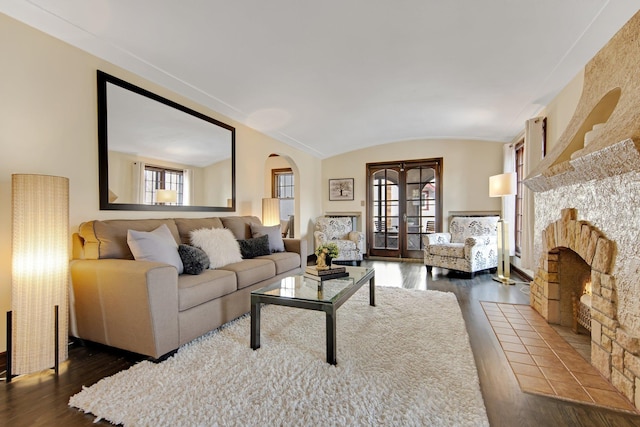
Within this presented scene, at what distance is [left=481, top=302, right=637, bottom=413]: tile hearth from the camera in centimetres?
166

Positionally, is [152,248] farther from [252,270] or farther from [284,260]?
[284,260]

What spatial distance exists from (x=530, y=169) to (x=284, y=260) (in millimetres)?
3337

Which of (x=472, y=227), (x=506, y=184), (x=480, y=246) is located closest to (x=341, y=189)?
(x=472, y=227)

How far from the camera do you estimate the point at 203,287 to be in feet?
7.61

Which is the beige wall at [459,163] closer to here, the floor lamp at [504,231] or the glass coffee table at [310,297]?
the floor lamp at [504,231]

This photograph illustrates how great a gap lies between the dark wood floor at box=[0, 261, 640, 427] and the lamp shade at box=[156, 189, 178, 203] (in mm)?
1460

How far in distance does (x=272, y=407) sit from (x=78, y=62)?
115 inches

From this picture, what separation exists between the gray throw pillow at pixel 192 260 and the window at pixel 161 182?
82cm

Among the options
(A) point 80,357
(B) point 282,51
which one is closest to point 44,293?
(A) point 80,357

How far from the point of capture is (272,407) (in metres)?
1.54

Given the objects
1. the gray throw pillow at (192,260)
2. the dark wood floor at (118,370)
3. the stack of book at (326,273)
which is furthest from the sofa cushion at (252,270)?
the dark wood floor at (118,370)

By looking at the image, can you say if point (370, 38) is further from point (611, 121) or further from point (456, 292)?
point (456, 292)

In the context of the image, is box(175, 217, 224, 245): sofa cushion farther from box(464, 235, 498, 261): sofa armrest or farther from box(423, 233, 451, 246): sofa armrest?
box(464, 235, 498, 261): sofa armrest

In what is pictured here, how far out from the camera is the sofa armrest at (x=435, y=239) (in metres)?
4.95
